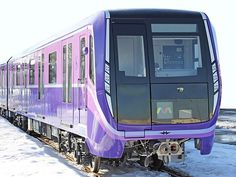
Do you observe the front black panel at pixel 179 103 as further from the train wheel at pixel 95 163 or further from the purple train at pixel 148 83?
the train wheel at pixel 95 163

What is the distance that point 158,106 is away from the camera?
852cm

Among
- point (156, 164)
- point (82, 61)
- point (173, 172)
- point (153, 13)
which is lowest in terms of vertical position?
point (173, 172)

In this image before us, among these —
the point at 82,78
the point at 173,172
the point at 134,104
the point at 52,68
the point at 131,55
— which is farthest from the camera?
the point at 52,68

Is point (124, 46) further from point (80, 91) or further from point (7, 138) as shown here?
point (7, 138)

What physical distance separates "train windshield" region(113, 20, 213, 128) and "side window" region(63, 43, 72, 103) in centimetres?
234

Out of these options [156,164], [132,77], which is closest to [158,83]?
[132,77]

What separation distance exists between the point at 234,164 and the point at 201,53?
11.1 ft

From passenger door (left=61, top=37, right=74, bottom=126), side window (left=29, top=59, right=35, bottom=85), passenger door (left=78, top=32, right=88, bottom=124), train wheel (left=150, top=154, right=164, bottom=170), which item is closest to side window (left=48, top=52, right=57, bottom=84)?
passenger door (left=61, top=37, right=74, bottom=126)

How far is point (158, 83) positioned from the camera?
8570mm

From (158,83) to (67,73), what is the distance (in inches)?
117

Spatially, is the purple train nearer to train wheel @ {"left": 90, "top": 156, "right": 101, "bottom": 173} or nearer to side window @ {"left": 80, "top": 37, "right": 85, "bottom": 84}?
side window @ {"left": 80, "top": 37, "right": 85, "bottom": 84}

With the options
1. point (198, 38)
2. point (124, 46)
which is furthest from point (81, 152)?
point (198, 38)

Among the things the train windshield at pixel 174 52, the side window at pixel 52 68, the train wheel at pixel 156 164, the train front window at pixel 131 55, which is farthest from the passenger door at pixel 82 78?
the side window at pixel 52 68

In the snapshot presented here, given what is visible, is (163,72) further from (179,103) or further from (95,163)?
(95,163)
